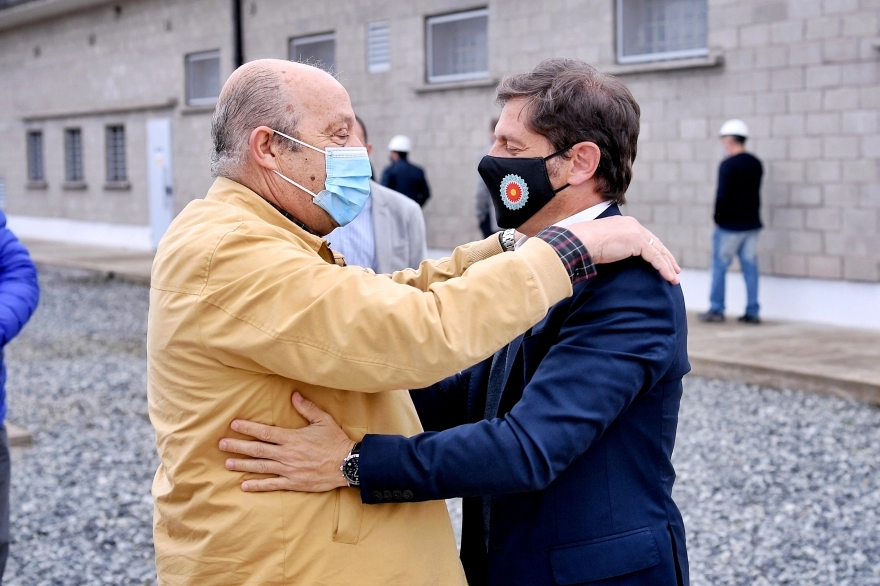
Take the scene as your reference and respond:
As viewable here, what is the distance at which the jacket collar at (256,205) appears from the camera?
1978 millimetres

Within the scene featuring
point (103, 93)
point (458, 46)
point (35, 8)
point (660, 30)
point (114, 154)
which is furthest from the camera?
point (35, 8)

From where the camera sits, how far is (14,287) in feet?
12.4

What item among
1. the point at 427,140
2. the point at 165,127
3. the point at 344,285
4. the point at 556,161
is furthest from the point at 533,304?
the point at 165,127

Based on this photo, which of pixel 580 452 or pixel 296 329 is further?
pixel 580 452

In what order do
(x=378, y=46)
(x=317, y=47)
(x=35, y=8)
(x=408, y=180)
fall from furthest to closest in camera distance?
(x=35, y=8) → (x=317, y=47) → (x=378, y=46) → (x=408, y=180)

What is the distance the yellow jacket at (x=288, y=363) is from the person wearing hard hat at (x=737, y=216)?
30.5 feet

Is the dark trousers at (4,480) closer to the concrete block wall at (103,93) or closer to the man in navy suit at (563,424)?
the man in navy suit at (563,424)

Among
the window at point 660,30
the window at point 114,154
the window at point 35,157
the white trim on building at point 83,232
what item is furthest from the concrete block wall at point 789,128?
the window at point 35,157

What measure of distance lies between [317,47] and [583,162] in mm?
16749

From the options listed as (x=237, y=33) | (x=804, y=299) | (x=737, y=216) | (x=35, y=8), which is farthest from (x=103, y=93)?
(x=804, y=299)

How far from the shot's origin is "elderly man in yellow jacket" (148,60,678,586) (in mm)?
1750

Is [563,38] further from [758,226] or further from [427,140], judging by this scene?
[758,226]

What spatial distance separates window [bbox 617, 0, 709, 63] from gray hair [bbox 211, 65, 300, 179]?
10.8 metres

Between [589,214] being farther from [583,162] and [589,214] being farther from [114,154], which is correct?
[114,154]
